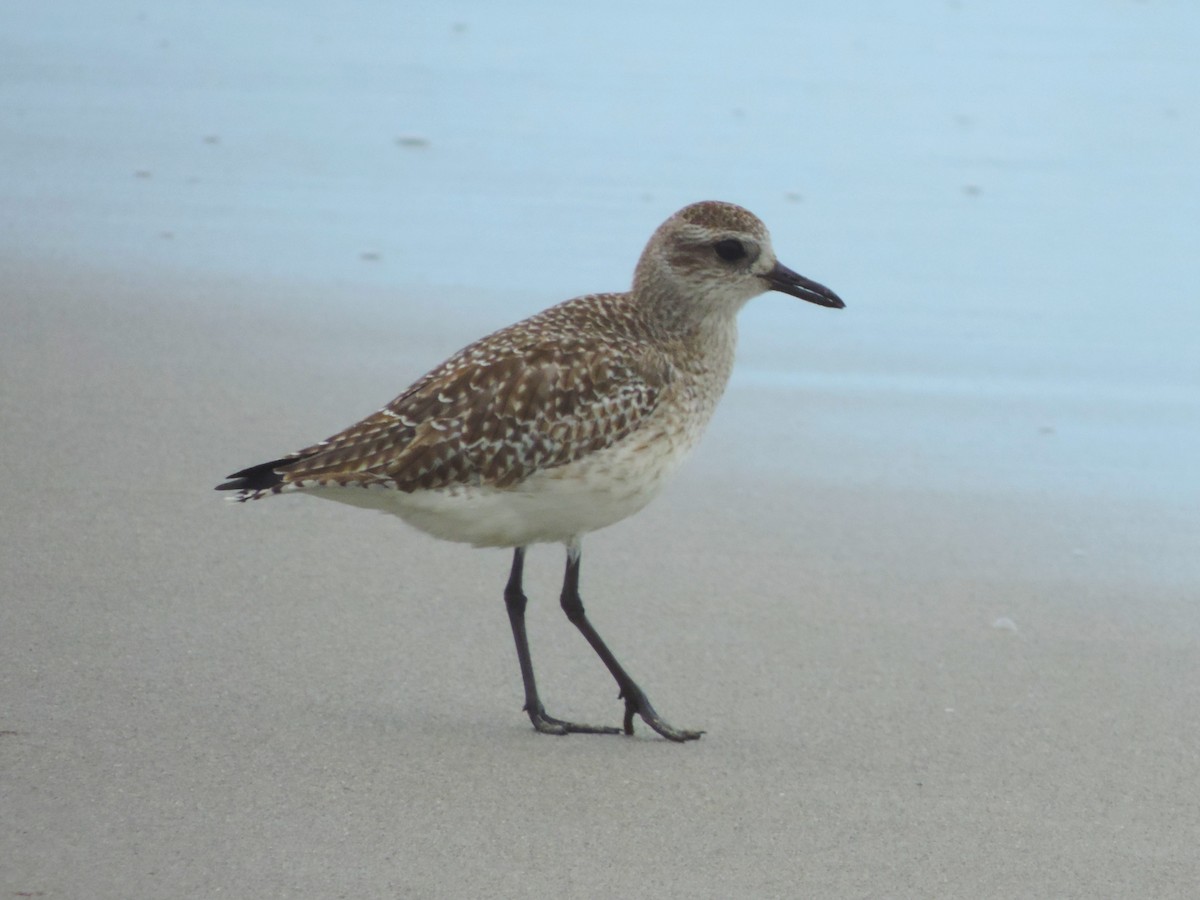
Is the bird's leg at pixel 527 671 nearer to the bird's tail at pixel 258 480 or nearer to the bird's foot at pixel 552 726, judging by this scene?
the bird's foot at pixel 552 726

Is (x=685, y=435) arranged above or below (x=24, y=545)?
Answer: above

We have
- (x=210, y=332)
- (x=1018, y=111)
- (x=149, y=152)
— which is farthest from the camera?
(x=1018, y=111)

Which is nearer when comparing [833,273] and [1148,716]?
[1148,716]

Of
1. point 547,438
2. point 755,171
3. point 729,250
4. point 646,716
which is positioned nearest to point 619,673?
point 646,716

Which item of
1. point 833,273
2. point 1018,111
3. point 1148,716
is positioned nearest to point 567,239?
point 833,273

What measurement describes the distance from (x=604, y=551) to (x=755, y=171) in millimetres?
4364

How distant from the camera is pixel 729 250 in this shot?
438 cm

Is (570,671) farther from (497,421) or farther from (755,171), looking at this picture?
(755,171)

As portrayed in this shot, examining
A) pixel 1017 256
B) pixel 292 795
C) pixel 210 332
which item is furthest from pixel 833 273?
pixel 292 795

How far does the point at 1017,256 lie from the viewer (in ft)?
27.1

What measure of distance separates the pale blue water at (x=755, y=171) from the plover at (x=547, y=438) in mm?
1804

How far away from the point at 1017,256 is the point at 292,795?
5.51 metres

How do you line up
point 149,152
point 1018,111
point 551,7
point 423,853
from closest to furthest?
point 423,853 < point 149,152 < point 1018,111 < point 551,7

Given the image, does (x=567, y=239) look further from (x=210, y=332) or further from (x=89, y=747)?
(x=89, y=747)
